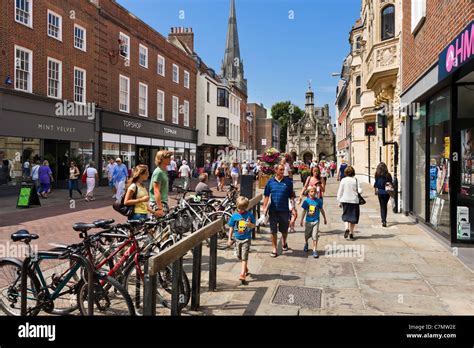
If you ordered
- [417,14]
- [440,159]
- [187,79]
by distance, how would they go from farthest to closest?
[187,79] → [417,14] → [440,159]

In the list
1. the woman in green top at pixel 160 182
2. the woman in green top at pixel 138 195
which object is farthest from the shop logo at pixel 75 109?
the woman in green top at pixel 138 195

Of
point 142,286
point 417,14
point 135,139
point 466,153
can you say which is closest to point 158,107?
point 135,139

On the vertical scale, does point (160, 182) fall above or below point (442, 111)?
below

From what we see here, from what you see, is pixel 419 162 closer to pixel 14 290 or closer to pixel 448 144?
pixel 448 144

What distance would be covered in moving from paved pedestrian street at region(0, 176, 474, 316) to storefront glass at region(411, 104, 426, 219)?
1.32 meters

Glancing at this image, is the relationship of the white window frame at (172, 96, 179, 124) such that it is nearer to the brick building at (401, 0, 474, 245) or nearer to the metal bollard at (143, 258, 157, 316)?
the brick building at (401, 0, 474, 245)

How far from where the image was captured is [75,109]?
19.9 metres

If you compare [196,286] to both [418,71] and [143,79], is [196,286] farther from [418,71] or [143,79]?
[143,79]

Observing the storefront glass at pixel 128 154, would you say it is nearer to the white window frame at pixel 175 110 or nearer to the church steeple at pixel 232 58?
the white window frame at pixel 175 110

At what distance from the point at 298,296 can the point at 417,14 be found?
8725 mm

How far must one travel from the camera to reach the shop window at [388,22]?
1575 centimetres

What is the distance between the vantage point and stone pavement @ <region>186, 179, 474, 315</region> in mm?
4578

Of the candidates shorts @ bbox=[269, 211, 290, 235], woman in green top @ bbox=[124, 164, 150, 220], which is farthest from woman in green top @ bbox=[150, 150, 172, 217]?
shorts @ bbox=[269, 211, 290, 235]

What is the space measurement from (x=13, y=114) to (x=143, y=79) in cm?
1214
